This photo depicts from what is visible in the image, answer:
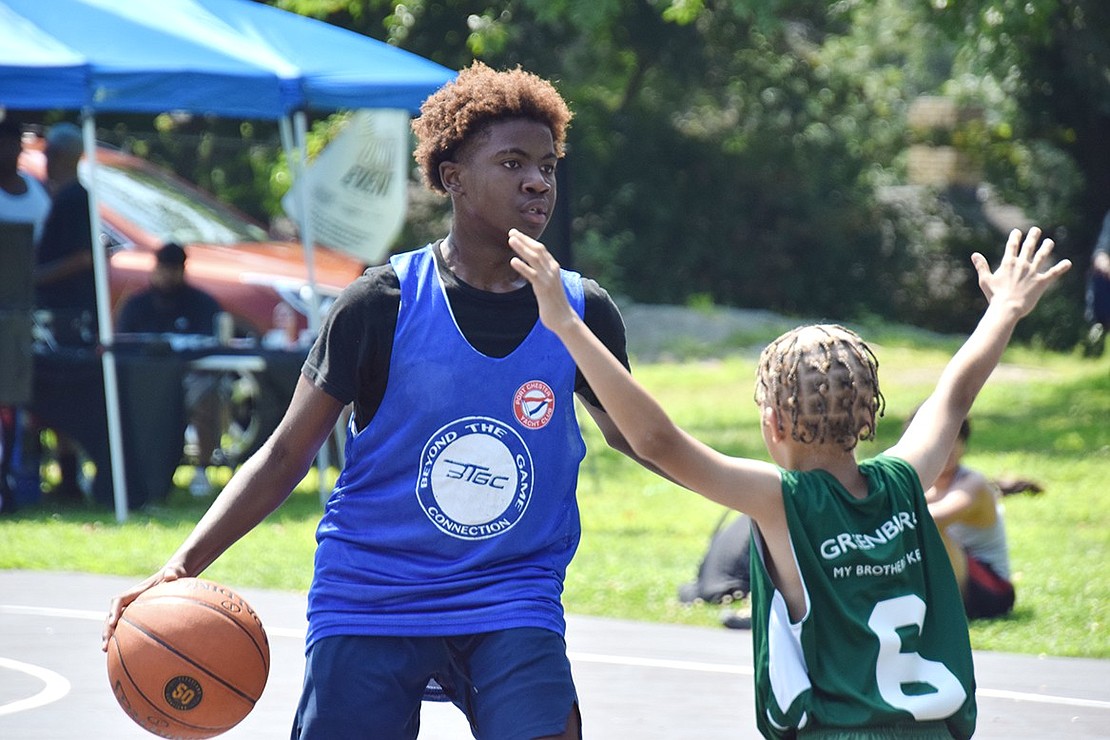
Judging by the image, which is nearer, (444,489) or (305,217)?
(444,489)

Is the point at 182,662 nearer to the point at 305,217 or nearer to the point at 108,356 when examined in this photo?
the point at 108,356

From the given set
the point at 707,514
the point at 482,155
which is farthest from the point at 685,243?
the point at 482,155

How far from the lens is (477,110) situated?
382 centimetres

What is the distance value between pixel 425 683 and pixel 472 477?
46 centimetres

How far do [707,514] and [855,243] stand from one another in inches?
619

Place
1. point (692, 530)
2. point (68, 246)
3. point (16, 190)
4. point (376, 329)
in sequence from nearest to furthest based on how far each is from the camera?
point (376, 329)
point (692, 530)
point (16, 190)
point (68, 246)

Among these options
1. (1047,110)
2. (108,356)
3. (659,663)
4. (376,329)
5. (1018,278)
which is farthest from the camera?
(1047,110)

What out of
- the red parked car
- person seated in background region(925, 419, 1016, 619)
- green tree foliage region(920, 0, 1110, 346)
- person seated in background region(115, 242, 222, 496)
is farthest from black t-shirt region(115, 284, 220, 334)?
green tree foliage region(920, 0, 1110, 346)

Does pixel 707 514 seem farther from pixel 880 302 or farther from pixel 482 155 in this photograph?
pixel 880 302

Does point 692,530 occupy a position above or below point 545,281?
below

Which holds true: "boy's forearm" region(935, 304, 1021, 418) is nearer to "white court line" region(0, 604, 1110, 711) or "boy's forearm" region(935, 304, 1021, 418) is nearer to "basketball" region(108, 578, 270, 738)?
"basketball" region(108, 578, 270, 738)

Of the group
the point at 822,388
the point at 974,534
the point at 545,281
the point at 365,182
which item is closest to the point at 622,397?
the point at 545,281

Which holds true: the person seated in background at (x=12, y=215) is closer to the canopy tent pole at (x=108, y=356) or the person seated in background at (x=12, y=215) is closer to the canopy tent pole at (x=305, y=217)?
the canopy tent pole at (x=108, y=356)

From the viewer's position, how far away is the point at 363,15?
2178 centimetres
